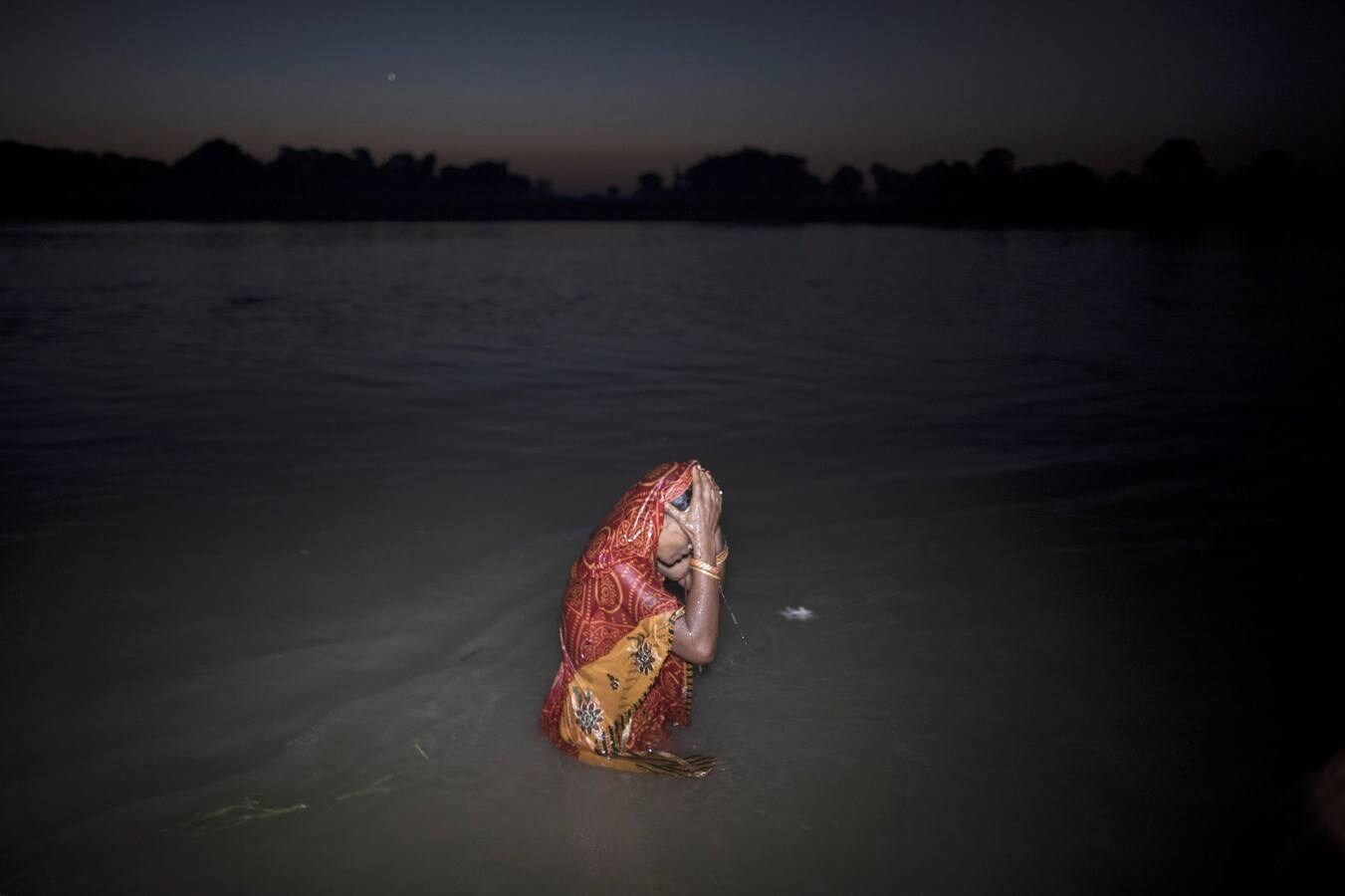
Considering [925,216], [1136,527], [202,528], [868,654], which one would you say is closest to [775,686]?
[868,654]

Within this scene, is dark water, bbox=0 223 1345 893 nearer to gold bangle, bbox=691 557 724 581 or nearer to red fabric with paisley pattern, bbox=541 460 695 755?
red fabric with paisley pattern, bbox=541 460 695 755

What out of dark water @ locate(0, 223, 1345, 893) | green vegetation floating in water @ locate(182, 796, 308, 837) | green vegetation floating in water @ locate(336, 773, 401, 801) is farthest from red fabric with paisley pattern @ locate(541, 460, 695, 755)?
green vegetation floating in water @ locate(182, 796, 308, 837)

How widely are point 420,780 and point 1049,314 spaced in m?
16.3

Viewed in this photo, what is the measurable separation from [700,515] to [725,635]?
1919 millimetres

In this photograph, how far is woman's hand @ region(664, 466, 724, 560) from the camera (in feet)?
9.09

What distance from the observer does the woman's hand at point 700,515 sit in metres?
2.77

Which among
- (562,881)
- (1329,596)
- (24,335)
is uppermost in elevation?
(24,335)

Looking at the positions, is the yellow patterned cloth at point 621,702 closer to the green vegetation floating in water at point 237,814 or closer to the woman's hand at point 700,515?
the woman's hand at point 700,515

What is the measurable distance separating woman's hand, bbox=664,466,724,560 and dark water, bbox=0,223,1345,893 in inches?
44.5

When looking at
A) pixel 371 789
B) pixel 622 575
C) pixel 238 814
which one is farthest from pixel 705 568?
pixel 238 814

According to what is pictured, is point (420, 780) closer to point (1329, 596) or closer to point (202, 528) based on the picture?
point (202, 528)

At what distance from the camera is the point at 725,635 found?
450 centimetres

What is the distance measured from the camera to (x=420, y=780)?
10.8 ft

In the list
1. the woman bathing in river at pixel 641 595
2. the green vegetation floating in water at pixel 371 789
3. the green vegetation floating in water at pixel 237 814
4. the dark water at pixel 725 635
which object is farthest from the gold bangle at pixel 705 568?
the green vegetation floating in water at pixel 237 814
